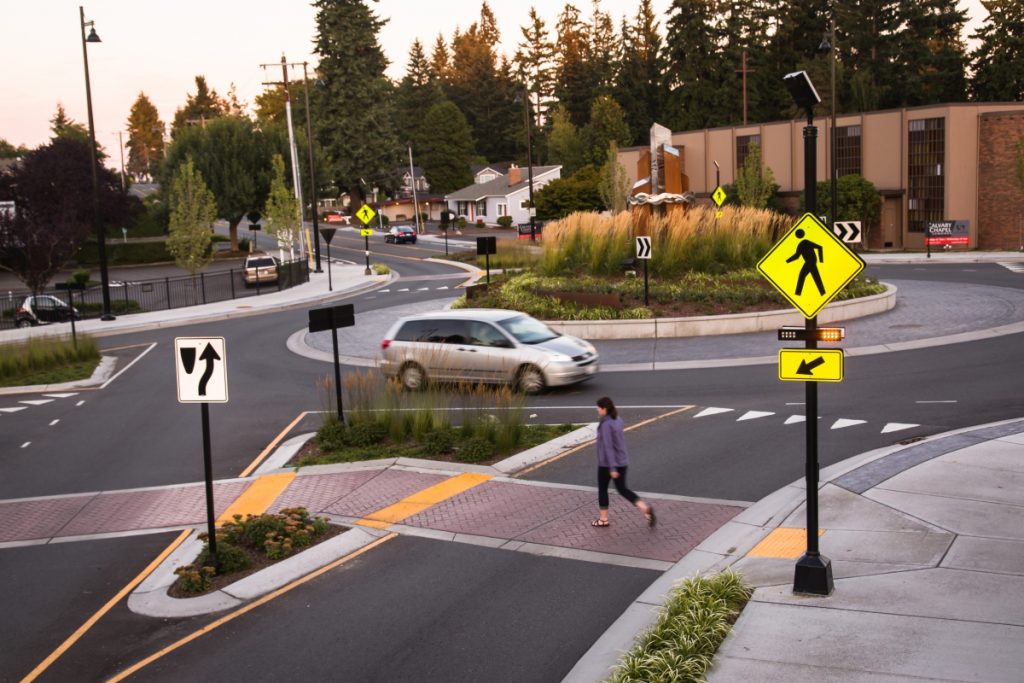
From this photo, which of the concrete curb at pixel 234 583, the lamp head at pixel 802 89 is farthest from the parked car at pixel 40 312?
the lamp head at pixel 802 89

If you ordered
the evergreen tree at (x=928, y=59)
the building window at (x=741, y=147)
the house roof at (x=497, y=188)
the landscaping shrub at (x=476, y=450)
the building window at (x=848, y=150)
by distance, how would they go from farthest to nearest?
the house roof at (x=497, y=188)
the evergreen tree at (x=928, y=59)
the building window at (x=741, y=147)
the building window at (x=848, y=150)
the landscaping shrub at (x=476, y=450)

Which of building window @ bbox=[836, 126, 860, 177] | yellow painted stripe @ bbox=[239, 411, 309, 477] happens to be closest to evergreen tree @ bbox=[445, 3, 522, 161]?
building window @ bbox=[836, 126, 860, 177]

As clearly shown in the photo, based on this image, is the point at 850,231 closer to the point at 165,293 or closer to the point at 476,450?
the point at 476,450

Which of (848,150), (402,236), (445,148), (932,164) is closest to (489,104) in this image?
(445,148)

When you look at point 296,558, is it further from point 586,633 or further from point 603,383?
point 603,383

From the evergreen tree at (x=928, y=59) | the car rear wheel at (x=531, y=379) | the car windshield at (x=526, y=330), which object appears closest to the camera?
the car rear wheel at (x=531, y=379)

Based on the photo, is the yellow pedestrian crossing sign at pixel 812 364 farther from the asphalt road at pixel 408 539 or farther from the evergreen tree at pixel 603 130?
the evergreen tree at pixel 603 130

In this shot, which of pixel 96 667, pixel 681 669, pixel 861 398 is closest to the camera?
pixel 681 669

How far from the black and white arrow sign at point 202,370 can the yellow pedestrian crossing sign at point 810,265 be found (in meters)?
5.63

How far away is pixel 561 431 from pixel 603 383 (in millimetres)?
4644

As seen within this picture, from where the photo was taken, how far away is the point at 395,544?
36.6ft

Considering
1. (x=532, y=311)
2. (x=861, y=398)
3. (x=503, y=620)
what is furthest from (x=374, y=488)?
(x=532, y=311)

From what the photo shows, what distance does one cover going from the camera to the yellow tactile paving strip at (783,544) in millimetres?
9914

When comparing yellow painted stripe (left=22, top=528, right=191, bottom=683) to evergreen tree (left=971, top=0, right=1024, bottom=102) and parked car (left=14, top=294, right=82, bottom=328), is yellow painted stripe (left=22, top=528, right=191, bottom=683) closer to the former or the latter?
parked car (left=14, top=294, right=82, bottom=328)
